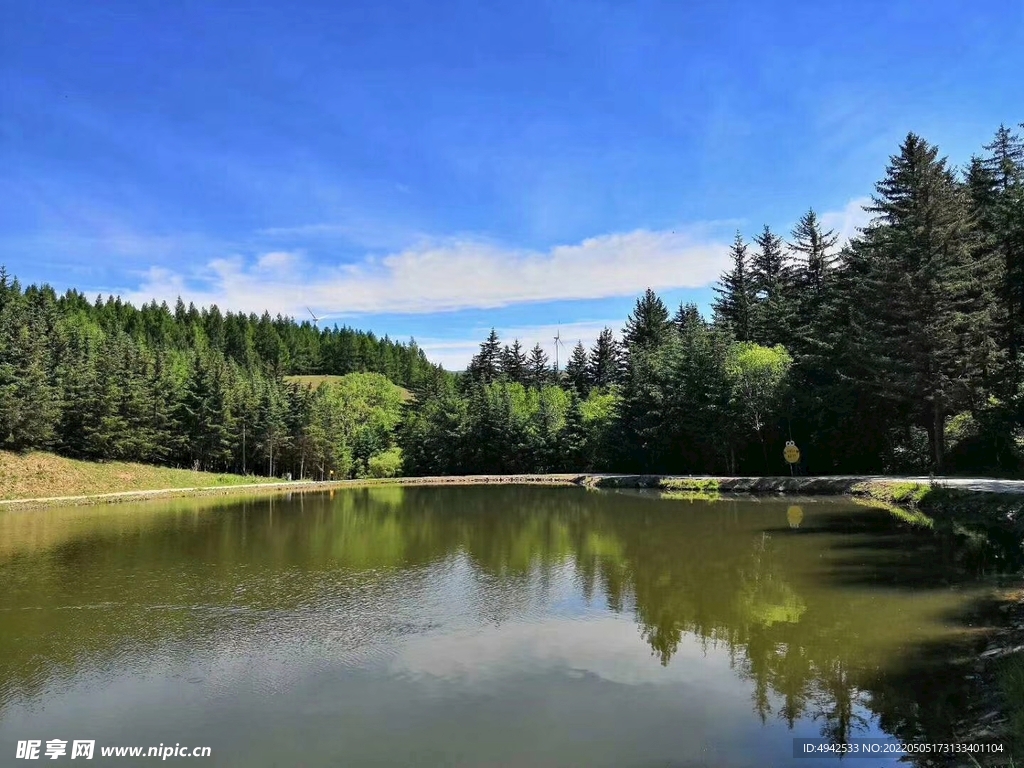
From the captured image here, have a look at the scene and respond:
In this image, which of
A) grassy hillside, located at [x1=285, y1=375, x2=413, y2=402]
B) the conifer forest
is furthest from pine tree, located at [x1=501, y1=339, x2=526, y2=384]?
grassy hillside, located at [x1=285, y1=375, x2=413, y2=402]

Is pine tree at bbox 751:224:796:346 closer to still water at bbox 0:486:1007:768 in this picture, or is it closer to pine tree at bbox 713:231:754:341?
pine tree at bbox 713:231:754:341

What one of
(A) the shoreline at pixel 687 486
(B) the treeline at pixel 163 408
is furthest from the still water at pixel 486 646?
(B) the treeline at pixel 163 408

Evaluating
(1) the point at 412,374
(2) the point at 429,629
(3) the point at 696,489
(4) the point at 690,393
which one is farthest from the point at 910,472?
(1) the point at 412,374

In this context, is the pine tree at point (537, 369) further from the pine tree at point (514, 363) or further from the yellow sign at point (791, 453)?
the yellow sign at point (791, 453)

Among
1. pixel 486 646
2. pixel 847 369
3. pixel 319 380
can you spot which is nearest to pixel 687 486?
pixel 847 369

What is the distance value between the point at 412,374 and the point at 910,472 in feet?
344

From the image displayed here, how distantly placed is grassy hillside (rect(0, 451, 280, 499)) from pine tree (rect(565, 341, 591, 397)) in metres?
44.5

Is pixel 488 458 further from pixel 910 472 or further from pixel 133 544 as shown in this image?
pixel 133 544

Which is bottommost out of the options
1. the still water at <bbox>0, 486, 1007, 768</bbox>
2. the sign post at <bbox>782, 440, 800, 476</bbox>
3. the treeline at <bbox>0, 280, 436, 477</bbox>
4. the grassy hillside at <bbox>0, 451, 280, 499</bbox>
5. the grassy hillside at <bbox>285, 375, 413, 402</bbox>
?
the still water at <bbox>0, 486, 1007, 768</bbox>

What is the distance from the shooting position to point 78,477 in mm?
50844

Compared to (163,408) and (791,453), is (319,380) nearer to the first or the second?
(163,408)

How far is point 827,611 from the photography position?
40.3 feet

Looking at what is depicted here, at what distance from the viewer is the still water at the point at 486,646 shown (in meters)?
7.80

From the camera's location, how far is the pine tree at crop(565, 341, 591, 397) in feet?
287
